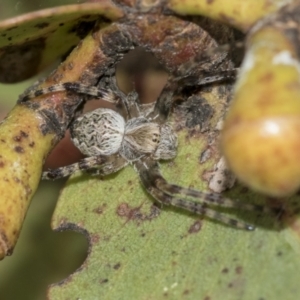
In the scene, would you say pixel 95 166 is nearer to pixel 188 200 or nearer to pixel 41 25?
pixel 188 200

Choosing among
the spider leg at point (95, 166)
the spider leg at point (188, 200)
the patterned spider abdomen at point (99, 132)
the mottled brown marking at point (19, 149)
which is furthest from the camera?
the patterned spider abdomen at point (99, 132)

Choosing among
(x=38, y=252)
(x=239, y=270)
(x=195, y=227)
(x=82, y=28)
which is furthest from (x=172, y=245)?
(x=38, y=252)

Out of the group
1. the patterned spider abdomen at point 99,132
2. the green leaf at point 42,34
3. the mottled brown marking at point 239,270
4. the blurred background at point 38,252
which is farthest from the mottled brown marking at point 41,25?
the blurred background at point 38,252

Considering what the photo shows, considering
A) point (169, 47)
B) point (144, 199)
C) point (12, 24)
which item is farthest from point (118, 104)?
point (12, 24)

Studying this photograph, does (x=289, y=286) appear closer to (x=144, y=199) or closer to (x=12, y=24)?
(x=144, y=199)

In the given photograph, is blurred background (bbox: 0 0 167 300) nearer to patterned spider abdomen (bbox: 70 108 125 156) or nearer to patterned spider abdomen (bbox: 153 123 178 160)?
patterned spider abdomen (bbox: 70 108 125 156)

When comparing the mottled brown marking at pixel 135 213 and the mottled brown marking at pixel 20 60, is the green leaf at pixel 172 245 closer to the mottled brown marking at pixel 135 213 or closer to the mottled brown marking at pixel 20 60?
the mottled brown marking at pixel 135 213

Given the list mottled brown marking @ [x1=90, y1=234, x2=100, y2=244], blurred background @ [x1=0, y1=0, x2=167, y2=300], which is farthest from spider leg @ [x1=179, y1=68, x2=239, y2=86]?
blurred background @ [x1=0, y1=0, x2=167, y2=300]
